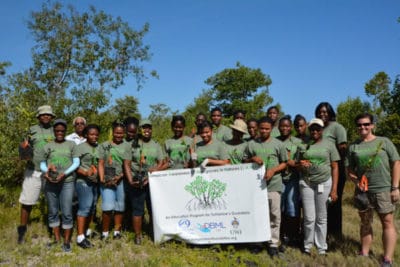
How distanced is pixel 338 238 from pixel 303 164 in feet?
5.86

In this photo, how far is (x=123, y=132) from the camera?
219 inches

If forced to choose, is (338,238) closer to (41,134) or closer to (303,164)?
(303,164)

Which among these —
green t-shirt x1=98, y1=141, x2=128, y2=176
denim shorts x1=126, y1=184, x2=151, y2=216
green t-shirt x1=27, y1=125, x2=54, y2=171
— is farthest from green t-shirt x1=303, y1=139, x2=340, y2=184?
green t-shirt x1=27, y1=125, x2=54, y2=171

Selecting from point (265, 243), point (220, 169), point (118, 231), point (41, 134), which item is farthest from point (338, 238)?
point (41, 134)

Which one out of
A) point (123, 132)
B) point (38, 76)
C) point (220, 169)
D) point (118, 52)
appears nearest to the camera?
point (220, 169)

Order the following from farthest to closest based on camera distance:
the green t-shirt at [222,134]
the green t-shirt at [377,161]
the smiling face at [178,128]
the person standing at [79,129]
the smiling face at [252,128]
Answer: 1. the green t-shirt at [222,134]
2. the person standing at [79,129]
3. the smiling face at [252,128]
4. the smiling face at [178,128]
5. the green t-shirt at [377,161]

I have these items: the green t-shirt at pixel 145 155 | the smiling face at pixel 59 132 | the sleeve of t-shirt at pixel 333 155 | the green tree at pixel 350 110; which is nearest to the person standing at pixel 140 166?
the green t-shirt at pixel 145 155

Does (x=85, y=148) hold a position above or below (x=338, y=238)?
above

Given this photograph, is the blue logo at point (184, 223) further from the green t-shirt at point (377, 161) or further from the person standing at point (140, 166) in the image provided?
the green t-shirt at point (377, 161)

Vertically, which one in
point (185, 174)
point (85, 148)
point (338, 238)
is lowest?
point (338, 238)

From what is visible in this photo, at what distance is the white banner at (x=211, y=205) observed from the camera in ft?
16.7

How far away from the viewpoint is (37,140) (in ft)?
18.5

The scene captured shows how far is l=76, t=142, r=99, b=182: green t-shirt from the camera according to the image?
215 inches

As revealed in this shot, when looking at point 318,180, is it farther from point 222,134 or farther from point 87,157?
point 87,157
